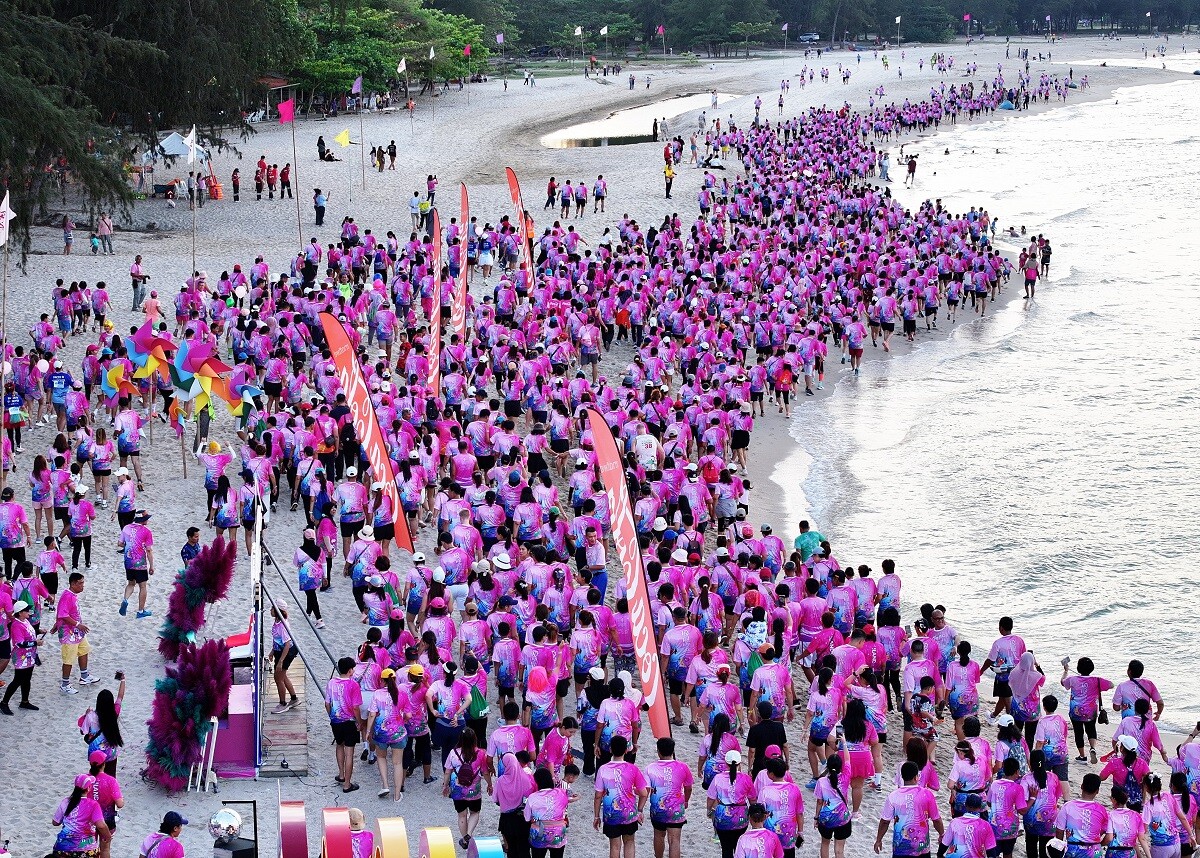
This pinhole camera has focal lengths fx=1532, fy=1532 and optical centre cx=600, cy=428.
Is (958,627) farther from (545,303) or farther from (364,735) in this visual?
(545,303)

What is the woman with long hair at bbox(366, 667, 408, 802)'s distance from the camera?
12305 millimetres

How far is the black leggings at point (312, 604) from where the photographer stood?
15.5 metres

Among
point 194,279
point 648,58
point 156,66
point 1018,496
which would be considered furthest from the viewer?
point 648,58

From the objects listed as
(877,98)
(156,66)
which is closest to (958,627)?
(156,66)

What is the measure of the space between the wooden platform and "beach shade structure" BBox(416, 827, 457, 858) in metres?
3.51

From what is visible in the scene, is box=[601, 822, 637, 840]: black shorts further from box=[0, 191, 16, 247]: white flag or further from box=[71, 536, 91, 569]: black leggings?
box=[0, 191, 16, 247]: white flag

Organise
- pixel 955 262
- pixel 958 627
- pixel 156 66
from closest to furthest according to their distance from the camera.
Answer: pixel 958 627 < pixel 955 262 < pixel 156 66

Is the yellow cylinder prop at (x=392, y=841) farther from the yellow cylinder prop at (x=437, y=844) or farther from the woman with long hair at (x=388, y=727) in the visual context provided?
the woman with long hair at (x=388, y=727)

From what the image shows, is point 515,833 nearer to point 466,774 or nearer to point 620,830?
point 466,774

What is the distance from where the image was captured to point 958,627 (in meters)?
18.1

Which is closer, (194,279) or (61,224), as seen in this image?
(194,279)

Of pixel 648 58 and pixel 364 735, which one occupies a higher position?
pixel 648 58

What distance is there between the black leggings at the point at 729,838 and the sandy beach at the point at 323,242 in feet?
2.01

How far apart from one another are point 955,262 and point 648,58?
75101 millimetres
